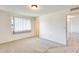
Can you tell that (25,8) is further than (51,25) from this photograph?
No

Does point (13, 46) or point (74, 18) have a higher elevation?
point (74, 18)

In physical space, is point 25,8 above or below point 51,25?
above

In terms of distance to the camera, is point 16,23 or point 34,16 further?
point 34,16

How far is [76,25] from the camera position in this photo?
1310 mm

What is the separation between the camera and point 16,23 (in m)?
1.11

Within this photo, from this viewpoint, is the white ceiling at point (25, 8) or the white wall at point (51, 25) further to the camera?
the white wall at point (51, 25)

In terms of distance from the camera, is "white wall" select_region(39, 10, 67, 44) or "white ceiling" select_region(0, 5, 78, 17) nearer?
"white ceiling" select_region(0, 5, 78, 17)
